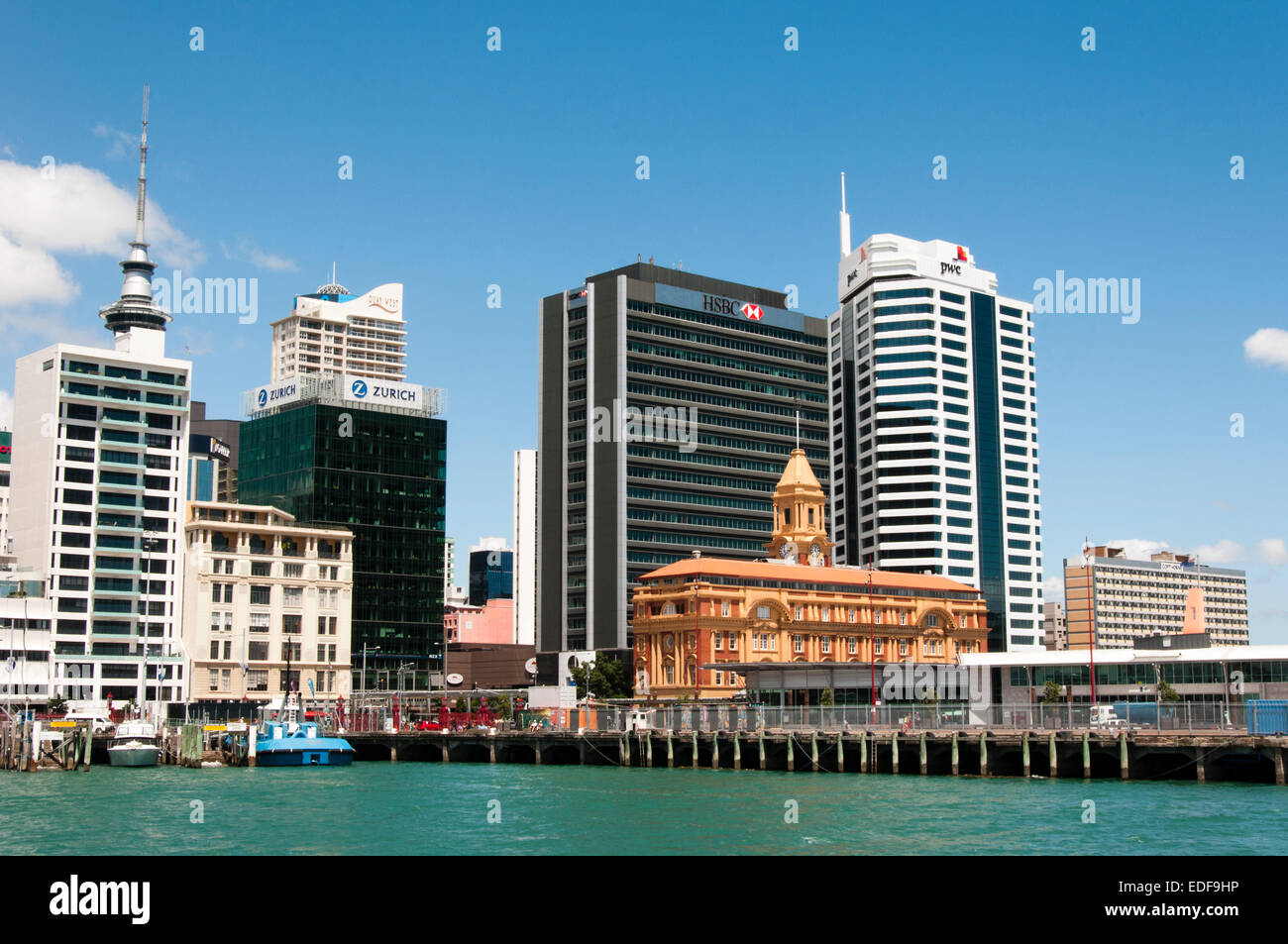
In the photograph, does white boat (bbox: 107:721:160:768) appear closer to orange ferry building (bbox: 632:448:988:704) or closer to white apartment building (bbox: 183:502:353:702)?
orange ferry building (bbox: 632:448:988:704)

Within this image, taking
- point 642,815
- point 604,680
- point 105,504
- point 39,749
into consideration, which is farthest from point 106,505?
point 642,815

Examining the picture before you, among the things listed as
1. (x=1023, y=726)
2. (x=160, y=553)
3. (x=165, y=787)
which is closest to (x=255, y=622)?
(x=160, y=553)

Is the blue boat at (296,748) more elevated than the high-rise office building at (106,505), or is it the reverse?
the high-rise office building at (106,505)

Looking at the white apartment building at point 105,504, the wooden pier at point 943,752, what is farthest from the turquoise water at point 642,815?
the white apartment building at point 105,504

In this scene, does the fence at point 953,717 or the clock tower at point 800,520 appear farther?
the clock tower at point 800,520

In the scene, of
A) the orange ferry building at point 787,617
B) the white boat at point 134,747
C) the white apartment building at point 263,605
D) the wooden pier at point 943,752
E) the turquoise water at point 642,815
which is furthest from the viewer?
the white apartment building at point 263,605

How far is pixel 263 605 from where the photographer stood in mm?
186750

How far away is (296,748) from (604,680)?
67.9 m

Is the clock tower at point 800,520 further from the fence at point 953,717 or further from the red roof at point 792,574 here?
the fence at point 953,717

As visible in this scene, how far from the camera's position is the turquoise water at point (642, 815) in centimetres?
5200

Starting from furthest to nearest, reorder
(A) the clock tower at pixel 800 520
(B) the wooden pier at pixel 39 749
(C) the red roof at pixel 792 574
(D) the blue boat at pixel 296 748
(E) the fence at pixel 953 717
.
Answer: (A) the clock tower at pixel 800 520 < (C) the red roof at pixel 792 574 < (D) the blue boat at pixel 296 748 < (B) the wooden pier at pixel 39 749 < (E) the fence at pixel 953 717

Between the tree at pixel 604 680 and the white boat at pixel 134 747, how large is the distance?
233ft
